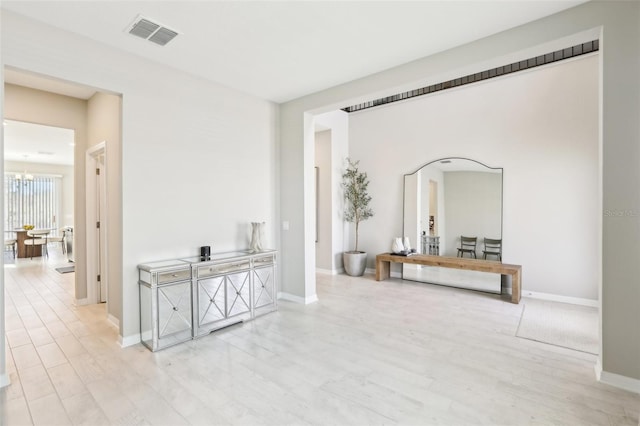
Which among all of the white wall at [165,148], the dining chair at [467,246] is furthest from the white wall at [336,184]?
the dining chair at [467,246]

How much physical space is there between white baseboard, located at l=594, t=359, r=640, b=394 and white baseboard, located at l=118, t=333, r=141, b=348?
4194 mm

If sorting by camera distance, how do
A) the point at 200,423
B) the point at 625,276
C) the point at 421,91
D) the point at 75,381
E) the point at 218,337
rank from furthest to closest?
the point at 421,91
the point at 218,337
the point at 75,381
the point at 625,276
the point at 200,423

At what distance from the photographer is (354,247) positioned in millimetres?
→ 6918

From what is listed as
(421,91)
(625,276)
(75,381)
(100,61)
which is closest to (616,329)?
(625,276)

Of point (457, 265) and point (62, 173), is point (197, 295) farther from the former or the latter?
point (62, 173)

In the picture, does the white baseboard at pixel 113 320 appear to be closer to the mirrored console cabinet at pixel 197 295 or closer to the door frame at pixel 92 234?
the mirrored console cabinet at pixel 197 295

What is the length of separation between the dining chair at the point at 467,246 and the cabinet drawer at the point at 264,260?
3287 mm

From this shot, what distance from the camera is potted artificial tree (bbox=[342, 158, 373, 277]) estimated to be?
6.30 m

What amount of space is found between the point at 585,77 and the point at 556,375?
4037mm

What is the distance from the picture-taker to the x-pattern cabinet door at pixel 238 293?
3.64 meters

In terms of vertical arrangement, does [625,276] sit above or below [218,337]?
above

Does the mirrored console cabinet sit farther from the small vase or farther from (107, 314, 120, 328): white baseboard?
the small vase

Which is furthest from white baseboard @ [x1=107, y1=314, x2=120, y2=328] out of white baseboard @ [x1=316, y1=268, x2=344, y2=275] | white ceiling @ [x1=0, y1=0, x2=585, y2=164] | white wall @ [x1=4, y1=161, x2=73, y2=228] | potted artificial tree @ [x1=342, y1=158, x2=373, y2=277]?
white wall @ [x1=4, y1=161, x2=73, y2=228]

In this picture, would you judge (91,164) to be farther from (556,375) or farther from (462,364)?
(556,375)
